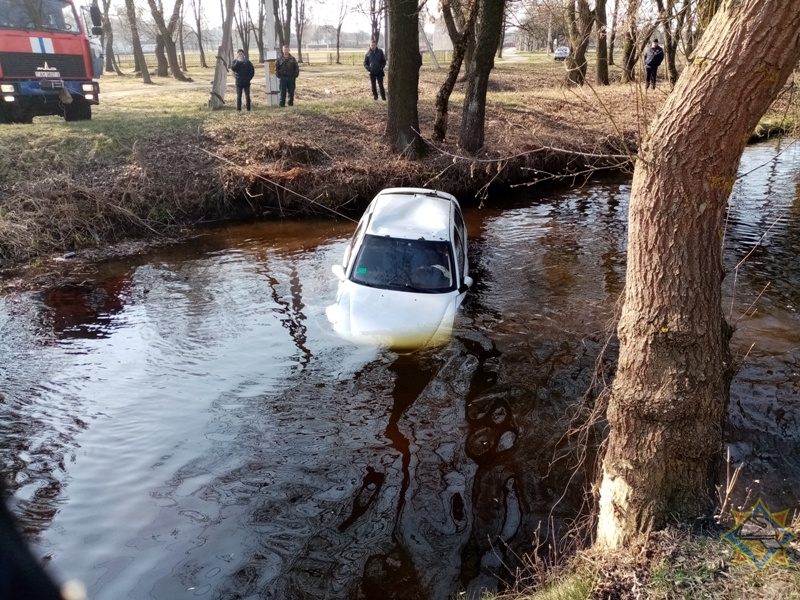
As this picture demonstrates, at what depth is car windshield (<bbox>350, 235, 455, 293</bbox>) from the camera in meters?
8.58

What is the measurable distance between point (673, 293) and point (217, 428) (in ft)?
16.5

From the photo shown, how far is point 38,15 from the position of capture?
617 inches

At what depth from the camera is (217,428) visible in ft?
22.5

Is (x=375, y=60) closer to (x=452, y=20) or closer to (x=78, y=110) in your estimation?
(x=452, y=20)

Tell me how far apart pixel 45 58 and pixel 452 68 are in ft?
35.1

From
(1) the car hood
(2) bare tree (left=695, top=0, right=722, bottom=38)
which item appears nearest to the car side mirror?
(1) the car hood

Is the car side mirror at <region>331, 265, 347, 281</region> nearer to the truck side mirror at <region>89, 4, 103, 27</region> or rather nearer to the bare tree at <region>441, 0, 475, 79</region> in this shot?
the bare tree at <region>441, 0, 475, 79</region>

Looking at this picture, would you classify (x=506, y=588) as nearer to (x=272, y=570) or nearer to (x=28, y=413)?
(x=272, y=570)

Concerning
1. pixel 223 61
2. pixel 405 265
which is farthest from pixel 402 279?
pixel 223 61

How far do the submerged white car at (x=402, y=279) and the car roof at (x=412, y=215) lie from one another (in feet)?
0.05

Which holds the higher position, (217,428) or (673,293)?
(673,293)

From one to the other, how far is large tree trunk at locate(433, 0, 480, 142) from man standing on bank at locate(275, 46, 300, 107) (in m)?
5.27

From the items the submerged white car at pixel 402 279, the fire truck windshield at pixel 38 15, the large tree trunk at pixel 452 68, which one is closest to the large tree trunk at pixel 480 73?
the large tree trunk at pixel 452 68

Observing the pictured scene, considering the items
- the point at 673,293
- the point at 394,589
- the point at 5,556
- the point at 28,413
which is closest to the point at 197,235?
the point at 28,413
